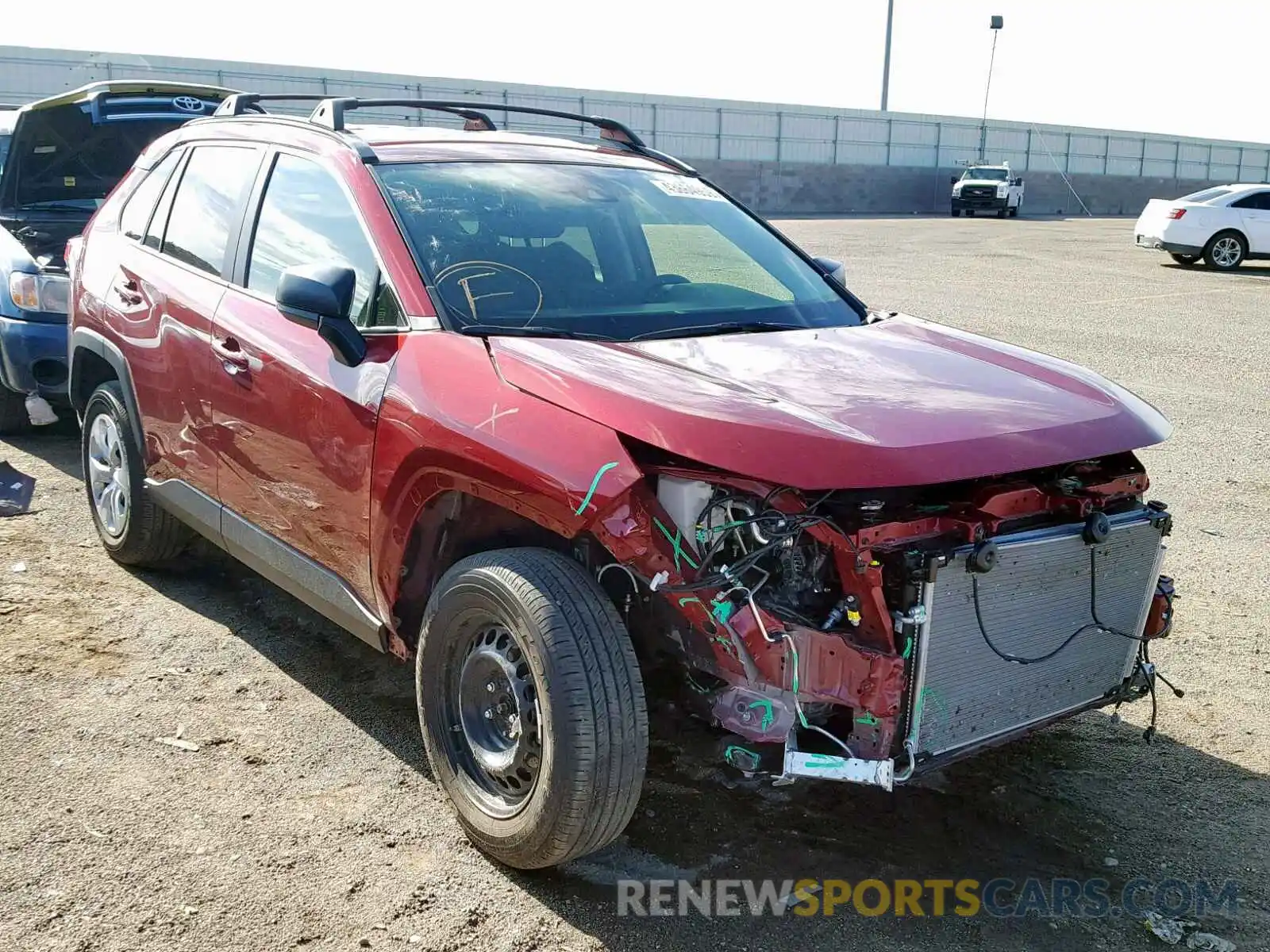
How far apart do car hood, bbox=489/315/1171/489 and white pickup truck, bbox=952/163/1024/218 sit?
3997 cm

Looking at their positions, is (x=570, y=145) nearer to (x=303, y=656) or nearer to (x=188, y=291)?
(x=188, y=291)

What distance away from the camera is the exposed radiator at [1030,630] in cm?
298

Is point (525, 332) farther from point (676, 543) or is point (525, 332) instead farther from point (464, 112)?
point (464, 112)

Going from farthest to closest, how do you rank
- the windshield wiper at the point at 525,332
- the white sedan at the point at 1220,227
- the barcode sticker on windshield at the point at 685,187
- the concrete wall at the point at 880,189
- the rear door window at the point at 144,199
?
the concrete wall at the point at 880,189 < the white sedan at the point at 1220,227 < the rear door window at the point at 144,199 < the barcode sticker on windshield at the point at 685,187 < the windshield wiper at the point at 525,332

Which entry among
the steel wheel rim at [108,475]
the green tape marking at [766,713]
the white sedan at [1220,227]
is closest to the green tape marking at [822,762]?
the green tape marking at [766,713]

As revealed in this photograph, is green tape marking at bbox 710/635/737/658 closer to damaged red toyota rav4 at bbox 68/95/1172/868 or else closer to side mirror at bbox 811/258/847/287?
damaged red toyota rav4 at bbox 68/95/1172/868

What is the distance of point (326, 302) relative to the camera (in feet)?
11.5

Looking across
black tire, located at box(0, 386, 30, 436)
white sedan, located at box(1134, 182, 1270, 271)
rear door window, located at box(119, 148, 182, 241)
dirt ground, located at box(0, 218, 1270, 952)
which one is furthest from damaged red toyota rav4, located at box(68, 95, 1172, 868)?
white sedan, located at box(1134, 182, 1270, 271)

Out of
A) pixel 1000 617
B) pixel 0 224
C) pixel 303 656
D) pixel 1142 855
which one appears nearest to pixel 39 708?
pixel 303 656

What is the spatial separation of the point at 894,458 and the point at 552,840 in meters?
1.29

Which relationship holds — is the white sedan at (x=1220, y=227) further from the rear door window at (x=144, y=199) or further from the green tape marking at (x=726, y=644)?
the green tape marking at (x=726, y=644)

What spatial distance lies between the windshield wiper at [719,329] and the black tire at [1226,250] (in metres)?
20.2

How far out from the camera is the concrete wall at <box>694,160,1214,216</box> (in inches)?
1732

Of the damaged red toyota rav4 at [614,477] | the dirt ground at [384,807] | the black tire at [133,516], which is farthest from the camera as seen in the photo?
the black tire at [133,516]
